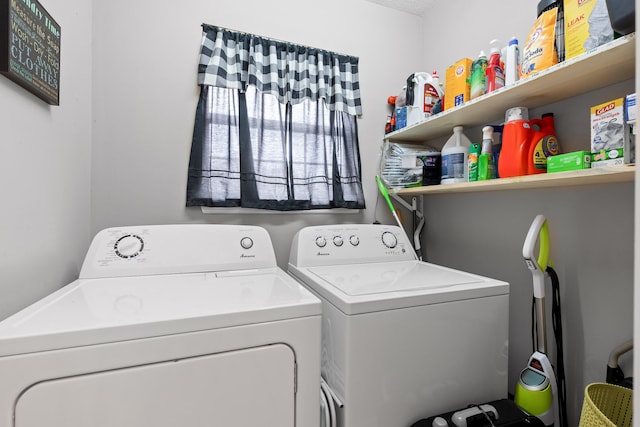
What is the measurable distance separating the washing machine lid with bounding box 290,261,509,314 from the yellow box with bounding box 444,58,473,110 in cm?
89

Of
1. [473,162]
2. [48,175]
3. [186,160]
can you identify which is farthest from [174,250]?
[473,162]

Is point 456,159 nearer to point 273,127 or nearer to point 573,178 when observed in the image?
point 573,178

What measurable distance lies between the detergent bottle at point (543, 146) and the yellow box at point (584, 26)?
32 centimetres

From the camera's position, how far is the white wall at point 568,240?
4.05 ft

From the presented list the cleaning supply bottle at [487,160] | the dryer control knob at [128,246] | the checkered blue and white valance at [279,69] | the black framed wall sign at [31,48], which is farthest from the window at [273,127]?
the cleaning supply bottle at [487,160]

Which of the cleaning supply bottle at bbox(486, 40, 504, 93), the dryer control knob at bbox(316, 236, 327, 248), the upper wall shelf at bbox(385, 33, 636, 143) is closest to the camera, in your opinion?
the upper wall shelf at bbox(385, 33, 636, 143)

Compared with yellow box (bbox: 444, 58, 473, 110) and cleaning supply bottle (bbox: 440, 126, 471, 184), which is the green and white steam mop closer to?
cleaning supply bottle (bbox: 440, 126, 471, 184)

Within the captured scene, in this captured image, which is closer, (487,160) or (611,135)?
(611,135)

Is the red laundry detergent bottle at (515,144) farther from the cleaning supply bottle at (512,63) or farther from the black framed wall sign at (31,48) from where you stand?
the black framed wall sign at (31,48)

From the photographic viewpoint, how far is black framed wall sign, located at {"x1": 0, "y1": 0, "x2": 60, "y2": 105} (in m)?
0.87

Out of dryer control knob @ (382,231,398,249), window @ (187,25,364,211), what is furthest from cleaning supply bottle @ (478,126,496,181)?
window @ (187,25,364,211)

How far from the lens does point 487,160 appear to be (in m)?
1.49

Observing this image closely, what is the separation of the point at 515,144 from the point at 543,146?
105 mm

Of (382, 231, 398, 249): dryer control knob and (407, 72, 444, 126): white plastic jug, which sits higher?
(407, 72, 444, 126): white plastic jug
